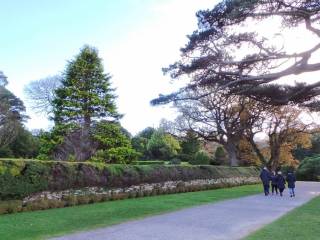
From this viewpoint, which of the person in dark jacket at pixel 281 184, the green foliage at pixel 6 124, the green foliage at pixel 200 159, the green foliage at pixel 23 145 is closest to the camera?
the person in dark jacket at pixel 281 184

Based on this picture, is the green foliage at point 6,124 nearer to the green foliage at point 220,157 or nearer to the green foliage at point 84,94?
the green foliage at point 84,94

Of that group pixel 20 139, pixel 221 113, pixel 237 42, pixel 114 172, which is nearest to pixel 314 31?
pixel 237 42

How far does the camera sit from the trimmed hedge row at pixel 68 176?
14.5 m

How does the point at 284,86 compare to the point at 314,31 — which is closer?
the point at 314,31

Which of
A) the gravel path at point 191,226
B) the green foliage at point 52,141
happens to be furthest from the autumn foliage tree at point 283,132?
the gravel path at point 191,226

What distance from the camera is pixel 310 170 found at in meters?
53.8

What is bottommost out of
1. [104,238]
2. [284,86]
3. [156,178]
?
[104,238]

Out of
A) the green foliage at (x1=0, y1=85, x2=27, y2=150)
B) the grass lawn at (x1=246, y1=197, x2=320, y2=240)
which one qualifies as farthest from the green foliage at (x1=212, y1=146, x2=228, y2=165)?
the grass lawn at (x1=246, y1=197, x2=320, y2=240)

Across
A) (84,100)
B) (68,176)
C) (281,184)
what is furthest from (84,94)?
(281,184)

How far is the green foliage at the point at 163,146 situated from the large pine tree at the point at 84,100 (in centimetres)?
1791

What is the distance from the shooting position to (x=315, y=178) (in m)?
53.4

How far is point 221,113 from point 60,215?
29.9 m

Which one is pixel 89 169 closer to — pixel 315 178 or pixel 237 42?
pixel 237 42

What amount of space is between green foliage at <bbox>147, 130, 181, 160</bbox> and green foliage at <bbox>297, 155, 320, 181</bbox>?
17549 mm
